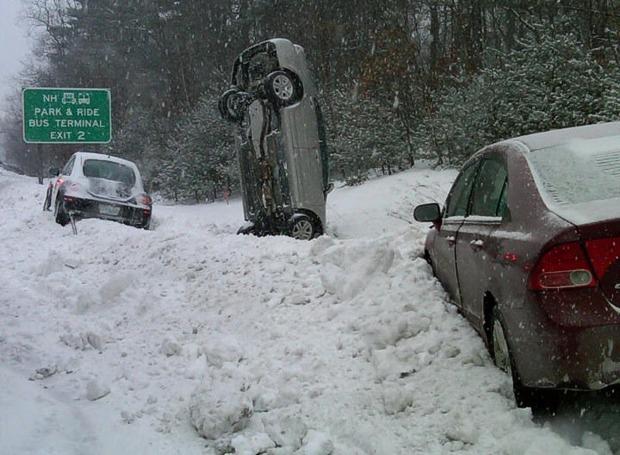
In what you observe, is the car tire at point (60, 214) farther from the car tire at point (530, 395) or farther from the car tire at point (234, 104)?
the car tire at point (530, 395)

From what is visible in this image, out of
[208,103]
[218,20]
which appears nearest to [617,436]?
[208,103]

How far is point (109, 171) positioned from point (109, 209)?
34.9 inches

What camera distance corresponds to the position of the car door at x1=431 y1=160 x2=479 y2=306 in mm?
4727

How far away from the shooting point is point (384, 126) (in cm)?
1841

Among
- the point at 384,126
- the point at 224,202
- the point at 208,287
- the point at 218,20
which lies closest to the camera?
the point at 208,287

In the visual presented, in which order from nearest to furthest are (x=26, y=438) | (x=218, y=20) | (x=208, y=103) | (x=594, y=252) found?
(x=594, y=252), (x=26, y=438), (x=208, y=103), (x=218, y=20)

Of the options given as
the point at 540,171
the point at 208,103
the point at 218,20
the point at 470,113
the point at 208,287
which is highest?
the point at 218,20

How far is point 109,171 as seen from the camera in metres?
12.8

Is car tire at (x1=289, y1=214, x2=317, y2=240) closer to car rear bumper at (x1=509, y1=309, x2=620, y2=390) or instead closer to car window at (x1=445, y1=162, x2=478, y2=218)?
car window at (x1=445, y1=162, x2=478, y2=218)

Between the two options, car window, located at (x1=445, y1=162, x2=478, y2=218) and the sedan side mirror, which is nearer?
car window, located at (x1=445, y1=162, x2=478, y2=218)

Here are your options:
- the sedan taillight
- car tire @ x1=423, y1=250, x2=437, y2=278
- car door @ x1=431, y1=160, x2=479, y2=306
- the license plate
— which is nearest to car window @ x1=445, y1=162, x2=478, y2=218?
car door @ x1=431, y1=160, x2=479, y2=306

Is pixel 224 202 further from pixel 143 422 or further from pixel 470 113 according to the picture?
pixel 143 422

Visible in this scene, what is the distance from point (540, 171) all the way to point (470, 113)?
1171cm

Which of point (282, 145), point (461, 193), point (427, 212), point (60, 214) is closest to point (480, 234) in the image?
point (461, 193)
